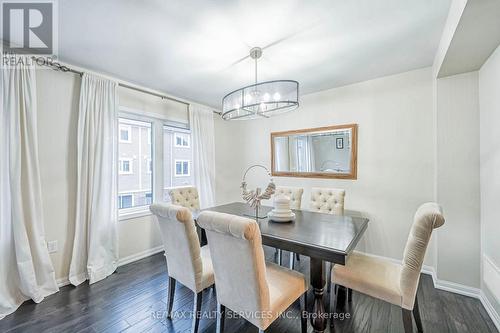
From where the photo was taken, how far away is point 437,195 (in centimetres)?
239

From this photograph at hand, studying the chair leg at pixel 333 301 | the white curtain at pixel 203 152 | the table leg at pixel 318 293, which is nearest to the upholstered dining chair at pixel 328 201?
the chair leg at pixel 333 301

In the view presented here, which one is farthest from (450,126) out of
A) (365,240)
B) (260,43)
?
(260,43)

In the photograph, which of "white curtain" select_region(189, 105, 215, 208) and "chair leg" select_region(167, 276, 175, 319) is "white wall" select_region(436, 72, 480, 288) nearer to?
"chair leg" select_region(167, 276, 175, 319)

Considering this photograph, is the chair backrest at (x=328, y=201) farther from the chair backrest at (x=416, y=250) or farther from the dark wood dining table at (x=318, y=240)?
the chair backrest at (x=416, y=250)

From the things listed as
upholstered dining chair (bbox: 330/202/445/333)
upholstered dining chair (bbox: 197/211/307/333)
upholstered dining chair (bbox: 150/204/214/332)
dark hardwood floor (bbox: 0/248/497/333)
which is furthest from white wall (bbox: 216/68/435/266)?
upholstered dining chair (bbox: 150/204/214/332)

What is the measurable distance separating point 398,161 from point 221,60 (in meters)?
2.59

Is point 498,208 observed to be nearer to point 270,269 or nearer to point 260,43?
point 270,269

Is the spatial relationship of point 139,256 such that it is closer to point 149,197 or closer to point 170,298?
point 149,197

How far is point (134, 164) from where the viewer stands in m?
3.26

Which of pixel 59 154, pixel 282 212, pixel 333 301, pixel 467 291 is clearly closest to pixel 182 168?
pixel 59 154

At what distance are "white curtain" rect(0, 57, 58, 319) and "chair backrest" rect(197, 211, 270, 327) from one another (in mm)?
2030

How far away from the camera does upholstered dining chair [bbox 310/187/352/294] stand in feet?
8.88

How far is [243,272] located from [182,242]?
1.92ft

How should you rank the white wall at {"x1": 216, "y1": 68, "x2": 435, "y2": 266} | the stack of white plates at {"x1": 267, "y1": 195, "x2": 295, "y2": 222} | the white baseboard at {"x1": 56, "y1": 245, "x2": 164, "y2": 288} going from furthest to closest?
1. the white baseboard at {"x1": 56, "y1": 245, "x2": 164, "y2": 288}
2. the white wall at {"x1": 216, "y1": 68, "x2": 435, "y2": 266}
3. the stack of white plates at {"x1": 267, "y1": 195, "x2": 295, "y2": 222}
